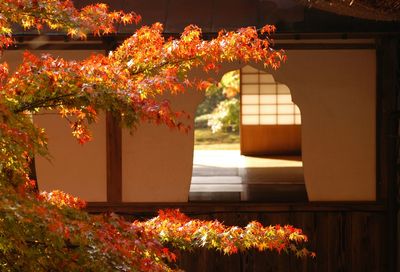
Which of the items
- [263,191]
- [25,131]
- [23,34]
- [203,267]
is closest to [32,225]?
[25,131]

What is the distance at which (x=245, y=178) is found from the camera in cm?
1119

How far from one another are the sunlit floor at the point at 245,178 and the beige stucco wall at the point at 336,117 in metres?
0.64

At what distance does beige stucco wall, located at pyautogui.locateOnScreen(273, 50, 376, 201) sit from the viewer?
8.74 meters

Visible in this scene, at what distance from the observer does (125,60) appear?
5.45 meters

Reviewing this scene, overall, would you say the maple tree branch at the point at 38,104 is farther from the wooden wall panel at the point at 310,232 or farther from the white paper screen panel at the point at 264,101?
the white paper screen panel at the point at 264,101

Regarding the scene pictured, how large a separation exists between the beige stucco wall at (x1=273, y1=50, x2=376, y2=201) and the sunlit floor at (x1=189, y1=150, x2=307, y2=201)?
64cm

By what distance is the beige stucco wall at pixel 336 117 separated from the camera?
8.74 meters

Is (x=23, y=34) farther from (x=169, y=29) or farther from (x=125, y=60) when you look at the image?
(x=125, y=60)

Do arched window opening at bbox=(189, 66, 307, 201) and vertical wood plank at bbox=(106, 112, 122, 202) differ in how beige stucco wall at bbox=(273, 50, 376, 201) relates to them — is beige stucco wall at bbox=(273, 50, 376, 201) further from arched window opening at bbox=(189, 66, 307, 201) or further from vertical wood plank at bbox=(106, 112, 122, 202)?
vertical wood plank at bbox=(106, 112, 122, 202)

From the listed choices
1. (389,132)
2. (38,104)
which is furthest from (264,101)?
(38,104)

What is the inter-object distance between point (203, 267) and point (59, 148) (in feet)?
6.75

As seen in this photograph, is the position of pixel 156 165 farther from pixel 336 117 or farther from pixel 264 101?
pixel 264 101

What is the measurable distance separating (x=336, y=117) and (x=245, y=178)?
2.60 m

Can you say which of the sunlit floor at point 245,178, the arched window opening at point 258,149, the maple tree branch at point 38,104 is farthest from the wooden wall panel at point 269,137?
the maple tree branch at point 38,104
